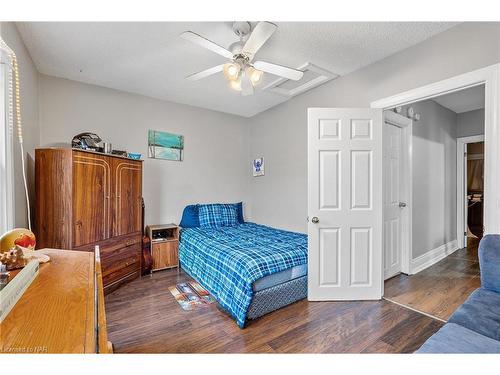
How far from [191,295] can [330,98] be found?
2.95m

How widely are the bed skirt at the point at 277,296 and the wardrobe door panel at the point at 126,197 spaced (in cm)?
182

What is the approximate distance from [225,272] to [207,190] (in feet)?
6.88

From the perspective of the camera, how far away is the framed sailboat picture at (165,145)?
3.62 metres

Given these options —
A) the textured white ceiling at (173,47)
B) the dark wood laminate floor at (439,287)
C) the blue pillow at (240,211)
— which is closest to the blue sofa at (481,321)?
the dark wood laminate floor at (439,287)

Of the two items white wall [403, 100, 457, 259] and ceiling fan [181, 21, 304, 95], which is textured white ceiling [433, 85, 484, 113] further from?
ceiling fan [181, 21, 304, 95]

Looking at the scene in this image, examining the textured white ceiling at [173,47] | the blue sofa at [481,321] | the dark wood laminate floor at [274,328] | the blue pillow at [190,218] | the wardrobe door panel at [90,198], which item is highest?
the textured white ceiling at [173,47]

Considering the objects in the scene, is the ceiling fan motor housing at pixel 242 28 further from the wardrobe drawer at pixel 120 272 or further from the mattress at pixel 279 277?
the wardrobe drawer at pixel 120 272

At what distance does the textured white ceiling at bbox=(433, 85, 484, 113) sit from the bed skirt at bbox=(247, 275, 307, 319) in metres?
3.46

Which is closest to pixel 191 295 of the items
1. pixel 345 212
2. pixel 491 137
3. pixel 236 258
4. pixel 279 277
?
pixel 236 258

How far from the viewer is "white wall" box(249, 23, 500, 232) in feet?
6.16

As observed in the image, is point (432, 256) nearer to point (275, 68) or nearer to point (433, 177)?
point (433, 177)
